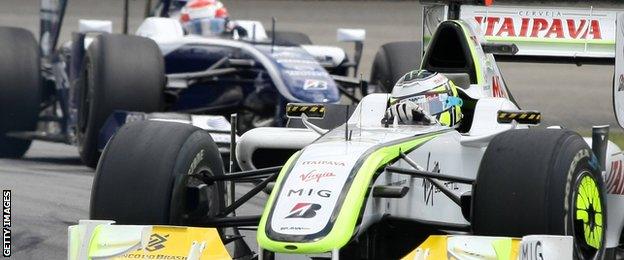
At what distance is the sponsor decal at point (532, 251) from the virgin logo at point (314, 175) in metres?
0.90

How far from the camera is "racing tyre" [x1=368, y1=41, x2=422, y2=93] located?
14867 millimetres

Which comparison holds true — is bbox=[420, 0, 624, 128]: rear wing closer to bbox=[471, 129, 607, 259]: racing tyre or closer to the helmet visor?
the helmet visor

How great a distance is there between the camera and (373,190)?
23.8ft

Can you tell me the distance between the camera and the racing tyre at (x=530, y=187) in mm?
7168

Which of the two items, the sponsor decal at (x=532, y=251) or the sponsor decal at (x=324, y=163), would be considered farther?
the sponsor decal at (x=324, y=163)

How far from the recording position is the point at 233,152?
27.9 ft

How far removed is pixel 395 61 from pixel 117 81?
2672 millimetres

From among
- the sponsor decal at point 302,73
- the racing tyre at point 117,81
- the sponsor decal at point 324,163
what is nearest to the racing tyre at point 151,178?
the sponsor decal at point 324,163

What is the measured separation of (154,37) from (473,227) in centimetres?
931

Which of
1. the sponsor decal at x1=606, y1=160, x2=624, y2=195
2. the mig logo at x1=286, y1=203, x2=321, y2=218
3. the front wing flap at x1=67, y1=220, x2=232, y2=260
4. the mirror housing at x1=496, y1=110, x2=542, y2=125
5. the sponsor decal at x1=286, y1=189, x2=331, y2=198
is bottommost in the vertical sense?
the sponsor decal at x1=606, y1=160, x2=624, y2=195

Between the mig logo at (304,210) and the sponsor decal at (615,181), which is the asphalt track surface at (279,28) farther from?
the sponsor decal at (615,181)

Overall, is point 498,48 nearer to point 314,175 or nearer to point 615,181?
point 615,181

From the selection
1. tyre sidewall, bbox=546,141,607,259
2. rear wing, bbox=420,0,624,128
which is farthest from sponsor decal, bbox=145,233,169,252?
rear wing, bbox=420,0,624,128

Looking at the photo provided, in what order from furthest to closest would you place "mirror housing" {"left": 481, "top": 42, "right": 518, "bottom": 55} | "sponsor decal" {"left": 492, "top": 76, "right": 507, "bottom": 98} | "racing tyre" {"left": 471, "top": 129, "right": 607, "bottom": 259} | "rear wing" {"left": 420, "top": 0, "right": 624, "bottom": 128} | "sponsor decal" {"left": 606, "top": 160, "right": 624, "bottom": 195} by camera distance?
1. "rear wing" {"left": 420, "top": 0, "right": 624, "bottom": 128}
2. "mirror housing" {"left": 481, "top": 42, "right": 518, "bottom": 55}
3. "sponsor decal" {"left": 492, "top": 76, "right": 507, "bottom": 98}
4. "sponsor decal" {"left": 606, "top": 160, "right": 624, "bottom": 195}
5. "racing tyre" {"left": 471, "top": 129, "right": 607, "bottom": 259}
